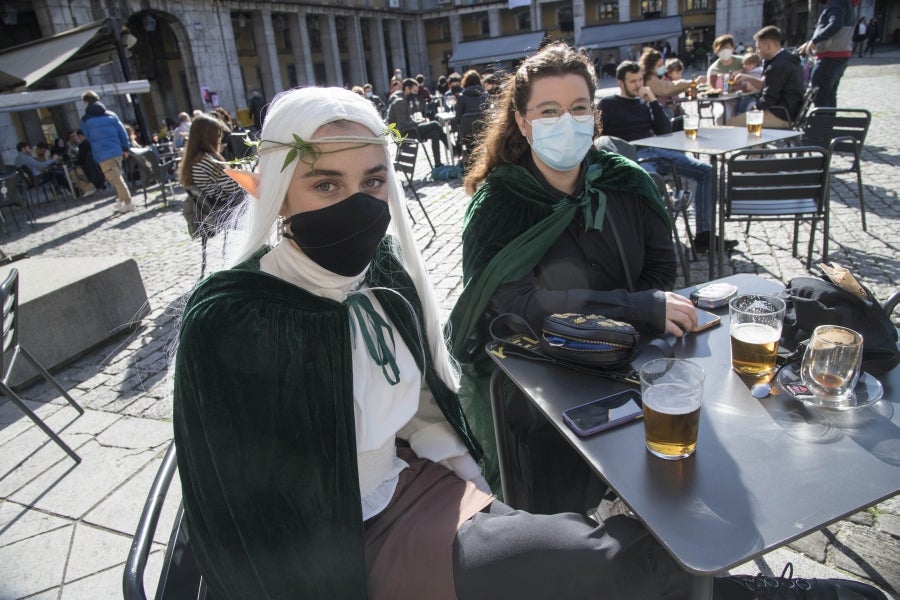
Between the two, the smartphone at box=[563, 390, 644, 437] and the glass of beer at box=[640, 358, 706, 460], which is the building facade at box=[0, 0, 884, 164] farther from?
the glass of beer at box=[640, 358, 706, 460]

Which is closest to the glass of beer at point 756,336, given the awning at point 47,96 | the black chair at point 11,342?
the black chair at point 11,342

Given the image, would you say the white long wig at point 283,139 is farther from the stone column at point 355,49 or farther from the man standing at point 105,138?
the stone column at point 355,49

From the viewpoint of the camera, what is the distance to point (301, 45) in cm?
3222

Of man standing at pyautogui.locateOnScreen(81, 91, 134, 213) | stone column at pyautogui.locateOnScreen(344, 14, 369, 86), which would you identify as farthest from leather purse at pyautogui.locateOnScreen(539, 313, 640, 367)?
stone column at pyautogui.locateOnScreen(344, 14, 369, 86)

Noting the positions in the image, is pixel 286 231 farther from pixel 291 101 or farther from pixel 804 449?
pixel 804 449

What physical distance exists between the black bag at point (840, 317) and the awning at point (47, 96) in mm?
10751

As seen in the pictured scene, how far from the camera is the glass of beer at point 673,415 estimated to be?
1.24 meters

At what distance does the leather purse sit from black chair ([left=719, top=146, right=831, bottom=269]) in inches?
122

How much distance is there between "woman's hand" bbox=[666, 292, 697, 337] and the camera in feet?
5.92

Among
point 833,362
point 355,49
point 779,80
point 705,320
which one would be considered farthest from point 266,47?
point 833,362

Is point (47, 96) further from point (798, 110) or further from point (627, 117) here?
point (798, 110)

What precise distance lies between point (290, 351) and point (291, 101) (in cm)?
69

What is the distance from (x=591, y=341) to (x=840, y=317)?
66 centimetres

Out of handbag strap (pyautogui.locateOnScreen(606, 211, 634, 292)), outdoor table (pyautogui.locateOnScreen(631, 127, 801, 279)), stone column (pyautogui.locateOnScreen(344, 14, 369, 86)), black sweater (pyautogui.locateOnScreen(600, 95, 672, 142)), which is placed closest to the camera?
handbag strap (pyautogui.locateOnScreen(606, 211, 634, 292))
